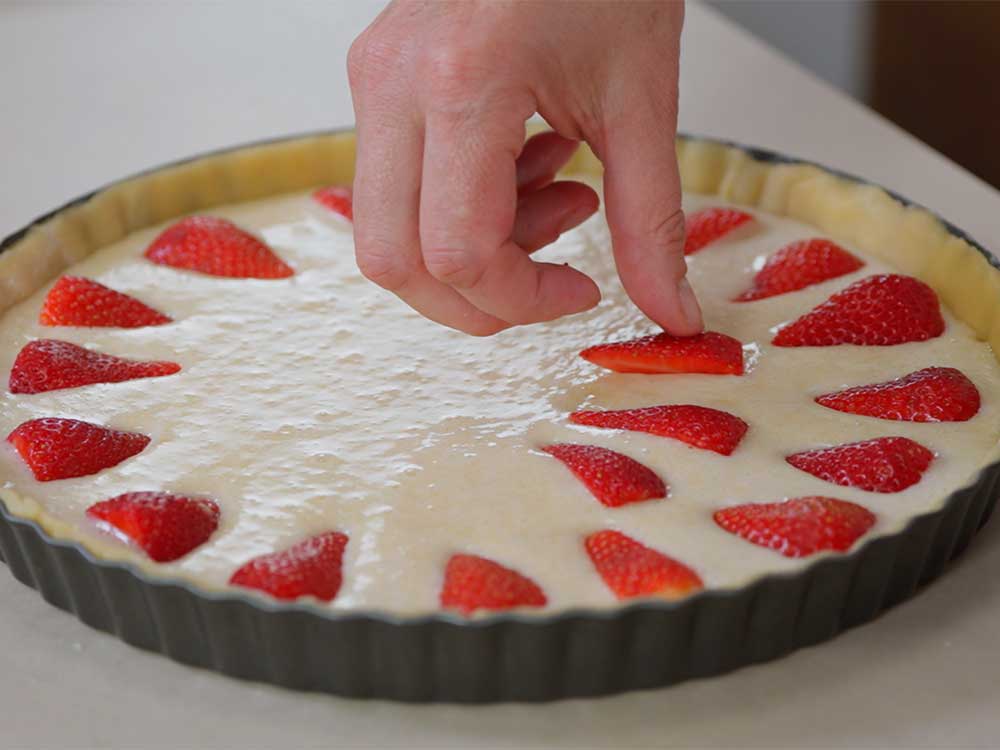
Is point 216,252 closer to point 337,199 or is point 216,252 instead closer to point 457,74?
point 337,199

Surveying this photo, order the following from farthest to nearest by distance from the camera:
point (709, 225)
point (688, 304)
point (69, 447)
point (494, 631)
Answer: point (709, 225) < point (688, 304) < point (69, 447) < point (494, 631)

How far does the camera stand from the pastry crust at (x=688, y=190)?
6.02 feet

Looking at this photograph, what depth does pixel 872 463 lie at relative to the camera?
143 cm

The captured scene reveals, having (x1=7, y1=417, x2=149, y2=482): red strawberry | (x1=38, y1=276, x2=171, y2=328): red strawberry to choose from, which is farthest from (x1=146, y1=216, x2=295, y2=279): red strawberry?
(x1=7, y1=417, x2=149, y2=482): red strawberry

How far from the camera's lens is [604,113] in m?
1.44

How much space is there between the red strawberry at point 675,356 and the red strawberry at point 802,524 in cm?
32

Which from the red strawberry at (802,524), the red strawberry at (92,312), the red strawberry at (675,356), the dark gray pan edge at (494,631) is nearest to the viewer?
the dark gray pan edge at (494,631)

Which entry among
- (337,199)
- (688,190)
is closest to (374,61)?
(337,199)

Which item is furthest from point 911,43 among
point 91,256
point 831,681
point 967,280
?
point 831,681

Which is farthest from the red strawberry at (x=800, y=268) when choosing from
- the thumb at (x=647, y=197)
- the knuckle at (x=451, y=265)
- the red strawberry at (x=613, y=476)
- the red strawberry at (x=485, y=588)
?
the red strawberry at (x=485, y=588)

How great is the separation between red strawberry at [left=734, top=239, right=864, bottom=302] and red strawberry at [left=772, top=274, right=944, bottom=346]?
0.12 m

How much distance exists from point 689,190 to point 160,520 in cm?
115

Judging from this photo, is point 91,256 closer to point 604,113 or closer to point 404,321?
point 404,321

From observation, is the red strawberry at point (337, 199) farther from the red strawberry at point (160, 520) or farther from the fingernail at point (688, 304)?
the red strawberry at point (160, 520)
